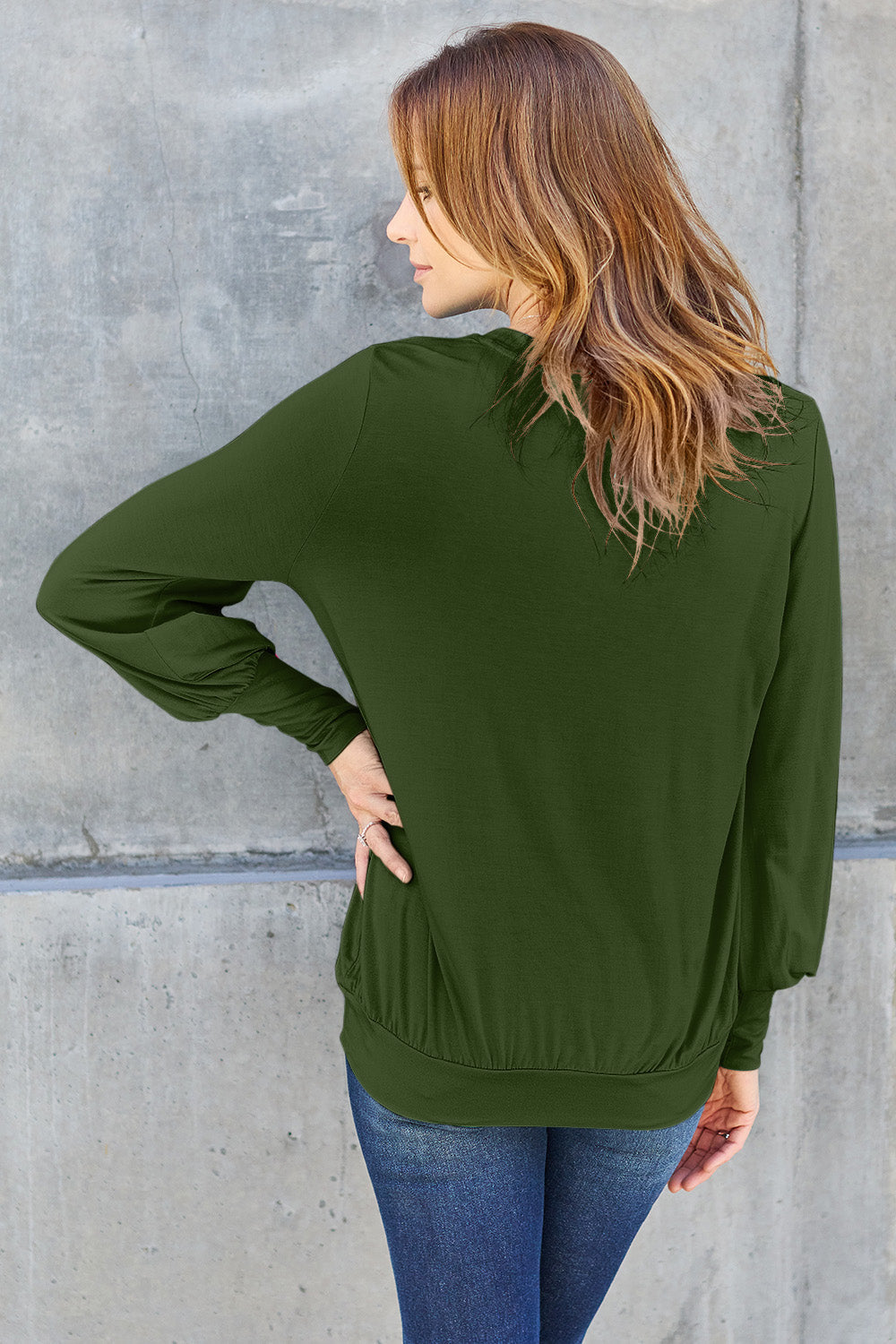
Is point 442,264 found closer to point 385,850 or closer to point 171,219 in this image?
point 385,850

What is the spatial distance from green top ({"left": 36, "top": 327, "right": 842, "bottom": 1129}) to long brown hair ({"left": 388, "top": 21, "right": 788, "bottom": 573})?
0.04 m

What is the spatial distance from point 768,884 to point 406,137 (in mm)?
969

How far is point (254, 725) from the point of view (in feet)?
5.93

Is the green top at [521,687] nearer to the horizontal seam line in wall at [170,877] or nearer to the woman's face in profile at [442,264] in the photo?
the woman's face in profile at [442,264]

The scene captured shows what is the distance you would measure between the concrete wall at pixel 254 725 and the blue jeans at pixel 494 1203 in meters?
0.76

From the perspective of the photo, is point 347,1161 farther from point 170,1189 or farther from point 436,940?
point 436,940

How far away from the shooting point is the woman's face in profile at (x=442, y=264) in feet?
3.15

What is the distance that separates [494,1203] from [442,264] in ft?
3.50

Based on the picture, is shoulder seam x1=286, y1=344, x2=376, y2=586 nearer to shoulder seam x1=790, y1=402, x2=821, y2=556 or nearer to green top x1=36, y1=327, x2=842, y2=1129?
green top x1=36, y1=327, x2=842, y2=1129

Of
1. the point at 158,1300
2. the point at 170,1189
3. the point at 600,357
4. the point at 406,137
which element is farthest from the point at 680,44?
the point at 158,1300

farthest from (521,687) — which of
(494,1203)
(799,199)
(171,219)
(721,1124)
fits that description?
(799,199)

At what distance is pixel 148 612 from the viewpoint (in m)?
1.12

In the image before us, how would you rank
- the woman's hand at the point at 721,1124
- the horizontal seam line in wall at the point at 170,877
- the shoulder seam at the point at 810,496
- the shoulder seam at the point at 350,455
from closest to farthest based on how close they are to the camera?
the shoulder seam at the point at 350,455 < the shoulder seam at the point at 810,496 < the woman's hand at the point at 721,1124 < the horizontal seam line in wall at the point at 170,877

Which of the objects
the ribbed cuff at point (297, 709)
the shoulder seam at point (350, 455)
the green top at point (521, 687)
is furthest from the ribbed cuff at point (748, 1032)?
the shoulder seam at point (350, 455)
